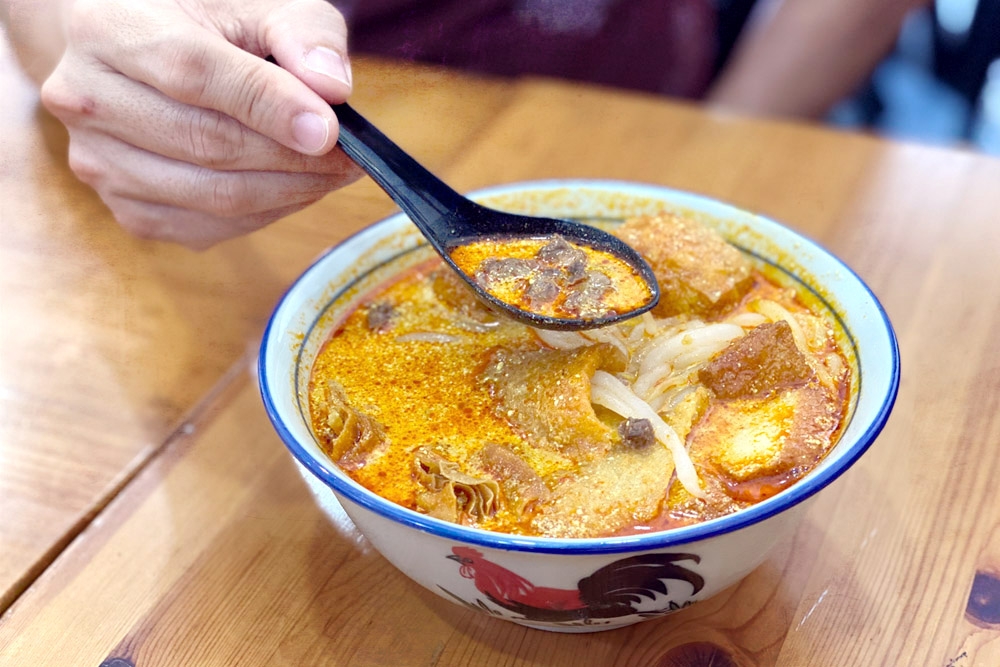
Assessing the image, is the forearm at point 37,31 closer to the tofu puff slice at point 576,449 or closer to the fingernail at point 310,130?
the fingernail at point 310,130

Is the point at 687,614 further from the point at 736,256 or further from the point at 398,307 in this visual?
the point at 398,307

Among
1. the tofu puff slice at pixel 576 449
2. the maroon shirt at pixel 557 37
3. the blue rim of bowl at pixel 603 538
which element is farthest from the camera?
the maroon shirt at pixel 557 37

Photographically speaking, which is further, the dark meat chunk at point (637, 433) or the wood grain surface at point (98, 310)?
the wood grain surface at point (98, 310)

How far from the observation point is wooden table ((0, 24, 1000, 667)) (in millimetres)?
1251

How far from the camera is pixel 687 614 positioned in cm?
127

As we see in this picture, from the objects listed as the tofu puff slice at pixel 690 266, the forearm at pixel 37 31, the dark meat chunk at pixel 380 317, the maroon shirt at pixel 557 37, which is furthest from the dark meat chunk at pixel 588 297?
the forearm at pixel 37 31

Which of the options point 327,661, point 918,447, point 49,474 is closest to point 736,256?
point 918,447

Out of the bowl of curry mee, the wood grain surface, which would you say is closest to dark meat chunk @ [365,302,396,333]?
the bowl of curry mee

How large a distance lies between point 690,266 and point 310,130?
2.32 feet

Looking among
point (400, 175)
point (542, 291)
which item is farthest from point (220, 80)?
point (542, 291)

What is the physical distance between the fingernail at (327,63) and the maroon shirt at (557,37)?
0.19 metres

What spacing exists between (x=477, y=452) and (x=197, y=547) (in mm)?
525

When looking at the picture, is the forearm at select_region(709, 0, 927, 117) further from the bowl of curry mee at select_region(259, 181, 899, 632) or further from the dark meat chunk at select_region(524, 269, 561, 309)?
the dark meat chunk at select_region(524, 269, 561, 309)

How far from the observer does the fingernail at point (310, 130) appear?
1305 mm
